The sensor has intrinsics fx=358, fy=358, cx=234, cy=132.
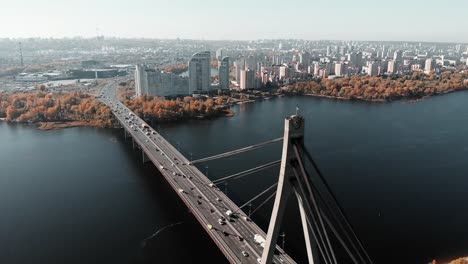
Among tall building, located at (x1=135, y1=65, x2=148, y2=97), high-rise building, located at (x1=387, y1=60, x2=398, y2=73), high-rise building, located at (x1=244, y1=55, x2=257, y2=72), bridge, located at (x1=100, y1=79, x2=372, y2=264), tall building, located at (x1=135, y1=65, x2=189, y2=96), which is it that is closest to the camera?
bridge, located at (x1=100, y1=79, x2=372, y2=264)

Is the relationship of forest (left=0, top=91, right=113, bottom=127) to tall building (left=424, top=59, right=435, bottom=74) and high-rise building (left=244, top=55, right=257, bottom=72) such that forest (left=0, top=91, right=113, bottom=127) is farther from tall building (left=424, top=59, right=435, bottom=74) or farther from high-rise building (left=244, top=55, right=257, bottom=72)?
tall building (left=424, top=59, right=435, bottom=74)

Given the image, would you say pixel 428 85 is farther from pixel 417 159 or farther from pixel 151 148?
pixel 151 148

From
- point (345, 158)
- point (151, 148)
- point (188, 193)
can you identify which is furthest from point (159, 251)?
point (345, 158)

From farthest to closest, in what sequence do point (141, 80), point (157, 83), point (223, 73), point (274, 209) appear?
point (223, 73) < point (157, 83) < point (141, 80) < point (274, 209)

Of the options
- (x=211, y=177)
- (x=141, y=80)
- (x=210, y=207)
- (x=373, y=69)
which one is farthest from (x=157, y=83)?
(x=373, y=69)

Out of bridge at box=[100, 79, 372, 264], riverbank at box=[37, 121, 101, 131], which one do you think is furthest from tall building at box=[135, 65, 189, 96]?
bridge at box=[100, 79, 372, 264]

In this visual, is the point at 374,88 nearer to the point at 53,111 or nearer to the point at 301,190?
the point at 53,111
